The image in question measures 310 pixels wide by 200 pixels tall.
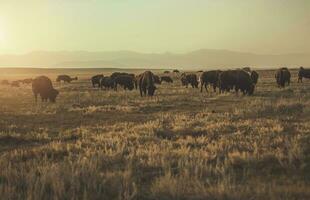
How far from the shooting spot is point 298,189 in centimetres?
805

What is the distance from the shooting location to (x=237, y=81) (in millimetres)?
38188

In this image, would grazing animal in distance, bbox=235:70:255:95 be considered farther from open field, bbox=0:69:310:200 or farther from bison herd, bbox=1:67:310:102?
open field, bbox=0:69:310:200

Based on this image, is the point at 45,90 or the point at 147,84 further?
the point at 147,84

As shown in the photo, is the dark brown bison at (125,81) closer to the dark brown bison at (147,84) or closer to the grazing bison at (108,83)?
the grazing bison at (108,83)

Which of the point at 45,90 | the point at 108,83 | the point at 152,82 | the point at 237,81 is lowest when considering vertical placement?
the point at 108,83

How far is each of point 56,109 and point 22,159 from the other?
16.1 meters

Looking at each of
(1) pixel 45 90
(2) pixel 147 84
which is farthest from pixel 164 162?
(2) pixel 147 84

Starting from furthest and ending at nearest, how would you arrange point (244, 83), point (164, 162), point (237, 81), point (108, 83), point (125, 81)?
point (108, 83), point (125, 81), point (237, 81), point (244, 83), point (164, 162)

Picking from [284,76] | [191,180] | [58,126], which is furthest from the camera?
[284,76]

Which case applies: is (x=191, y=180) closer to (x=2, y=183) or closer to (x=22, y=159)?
(x=2, y=183)

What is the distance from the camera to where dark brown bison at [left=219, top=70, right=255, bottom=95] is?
37.2 m

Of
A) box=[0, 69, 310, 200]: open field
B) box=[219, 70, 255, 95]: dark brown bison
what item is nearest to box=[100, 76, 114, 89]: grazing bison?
box=[219, 70, 255, 95]: dark brown bison

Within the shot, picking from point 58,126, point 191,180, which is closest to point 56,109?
point 58,126

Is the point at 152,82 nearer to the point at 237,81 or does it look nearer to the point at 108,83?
the point at 237,81
